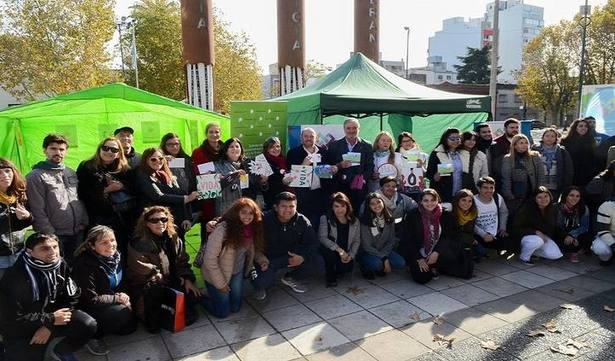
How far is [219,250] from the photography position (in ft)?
14.9

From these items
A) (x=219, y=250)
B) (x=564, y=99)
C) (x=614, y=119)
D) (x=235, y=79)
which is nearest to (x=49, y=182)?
(x=219, y=250)

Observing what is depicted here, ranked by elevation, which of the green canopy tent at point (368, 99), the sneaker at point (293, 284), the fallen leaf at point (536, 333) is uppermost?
the green canopy tent at point (368, 99)

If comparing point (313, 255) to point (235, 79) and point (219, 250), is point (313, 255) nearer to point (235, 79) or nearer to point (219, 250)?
point (219, 250)

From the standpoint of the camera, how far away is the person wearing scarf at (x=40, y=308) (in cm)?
336

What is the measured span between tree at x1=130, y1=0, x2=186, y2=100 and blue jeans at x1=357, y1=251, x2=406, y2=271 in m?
23.3

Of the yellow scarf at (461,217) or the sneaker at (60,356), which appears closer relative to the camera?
the sneaker at (60,356)

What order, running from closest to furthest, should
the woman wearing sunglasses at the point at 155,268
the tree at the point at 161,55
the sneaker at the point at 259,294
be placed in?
the woman wearing sunglasses at the point at 155,268
the sneaker at the point at 259,294
the tree at the point at 161,55

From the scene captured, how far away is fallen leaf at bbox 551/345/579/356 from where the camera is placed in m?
3.80

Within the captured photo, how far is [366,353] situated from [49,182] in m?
3.27

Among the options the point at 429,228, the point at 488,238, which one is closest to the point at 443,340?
the point at 429,228

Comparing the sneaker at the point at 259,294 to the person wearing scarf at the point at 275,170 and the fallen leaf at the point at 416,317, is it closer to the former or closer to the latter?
the person wearing scarf at the point at 275,170

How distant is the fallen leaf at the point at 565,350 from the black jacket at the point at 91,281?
376cm

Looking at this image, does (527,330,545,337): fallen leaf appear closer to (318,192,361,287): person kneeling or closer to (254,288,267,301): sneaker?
(318,192,361,287): person kneeling

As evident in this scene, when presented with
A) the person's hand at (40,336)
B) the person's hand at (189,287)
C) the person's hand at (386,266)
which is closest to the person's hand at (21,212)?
the person's hand at (40,336)
